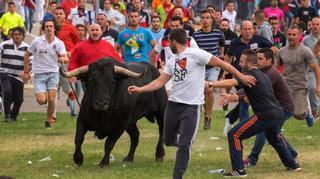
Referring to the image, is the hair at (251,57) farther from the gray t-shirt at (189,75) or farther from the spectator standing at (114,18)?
the spectator standing at (114,18)

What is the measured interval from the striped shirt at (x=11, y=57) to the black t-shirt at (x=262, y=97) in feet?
24.2

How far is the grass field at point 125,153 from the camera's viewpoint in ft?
44.8

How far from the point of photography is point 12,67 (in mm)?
19562

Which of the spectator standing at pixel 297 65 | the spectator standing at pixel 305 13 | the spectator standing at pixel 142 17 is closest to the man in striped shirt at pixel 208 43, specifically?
the spectator standing at pixel 297 65

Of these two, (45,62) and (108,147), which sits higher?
(45,62)

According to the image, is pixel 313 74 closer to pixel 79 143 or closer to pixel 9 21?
pixel 79 143

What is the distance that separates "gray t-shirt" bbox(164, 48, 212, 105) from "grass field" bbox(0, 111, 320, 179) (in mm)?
1286

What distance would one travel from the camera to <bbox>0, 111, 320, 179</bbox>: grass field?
1364cm

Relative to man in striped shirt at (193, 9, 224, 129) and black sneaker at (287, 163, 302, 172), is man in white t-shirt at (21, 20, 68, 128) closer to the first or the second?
man in striped shirt at (193, 9, 224, 129)

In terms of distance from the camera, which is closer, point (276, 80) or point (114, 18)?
point (276, 80)

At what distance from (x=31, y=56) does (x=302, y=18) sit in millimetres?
11623

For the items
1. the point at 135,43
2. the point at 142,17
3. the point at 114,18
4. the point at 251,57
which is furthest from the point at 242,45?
the point at 142,17

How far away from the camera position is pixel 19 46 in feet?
64.3

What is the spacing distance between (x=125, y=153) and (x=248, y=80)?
3455 mm
